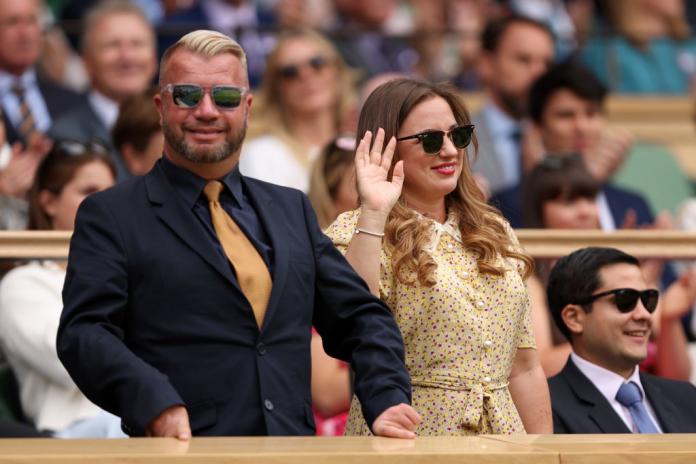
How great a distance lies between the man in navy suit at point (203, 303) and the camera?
414cm

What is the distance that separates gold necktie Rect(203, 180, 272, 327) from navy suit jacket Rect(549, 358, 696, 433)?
151 centimetres

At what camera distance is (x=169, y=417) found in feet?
13.2

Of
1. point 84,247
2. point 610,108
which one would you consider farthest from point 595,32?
point 84,247

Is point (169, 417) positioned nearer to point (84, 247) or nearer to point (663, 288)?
point (84, 247)

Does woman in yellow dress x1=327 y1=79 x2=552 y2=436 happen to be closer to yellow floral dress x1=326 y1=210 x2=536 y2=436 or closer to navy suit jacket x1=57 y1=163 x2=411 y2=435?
yellow floral dress x1=326 y1=210 x2=536 y2=436

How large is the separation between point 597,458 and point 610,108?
7.80 metres

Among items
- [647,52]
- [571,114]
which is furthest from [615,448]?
[647,52]

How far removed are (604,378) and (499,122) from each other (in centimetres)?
402

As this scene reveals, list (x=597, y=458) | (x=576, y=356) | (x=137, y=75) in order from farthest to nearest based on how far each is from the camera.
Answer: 1. (x=137, y=75)
2. (x=576, y=356)
3. (x=597, y=458)

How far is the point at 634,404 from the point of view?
5.64 metres

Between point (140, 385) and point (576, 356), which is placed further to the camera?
point (576, 356)

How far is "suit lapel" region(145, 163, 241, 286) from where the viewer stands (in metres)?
4.29

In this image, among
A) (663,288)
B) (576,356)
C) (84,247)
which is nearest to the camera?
(84,247)

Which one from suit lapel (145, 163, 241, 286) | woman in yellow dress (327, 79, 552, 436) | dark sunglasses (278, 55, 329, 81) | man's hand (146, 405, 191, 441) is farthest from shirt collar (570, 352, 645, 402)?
dark sunglasses (278, 55, 329, 81)
